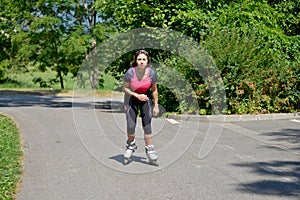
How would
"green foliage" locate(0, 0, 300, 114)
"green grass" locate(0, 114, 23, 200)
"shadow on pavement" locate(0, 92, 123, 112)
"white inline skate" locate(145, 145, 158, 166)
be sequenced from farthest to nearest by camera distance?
"shadow on pavement" locate(0, 92, 123, 112) < "green foliage" locate(0, 0, 300, 114) < "white inline skate" locate(145, 145, 158, 166) < "green grass" locate(0, 114, 23, 200)

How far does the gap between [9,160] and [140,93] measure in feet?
7.47

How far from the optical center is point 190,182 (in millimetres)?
6176

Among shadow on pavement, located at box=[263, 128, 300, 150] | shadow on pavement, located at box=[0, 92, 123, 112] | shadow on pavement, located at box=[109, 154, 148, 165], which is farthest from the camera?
shadow on pavement, located at box=[0, 92, 123, 112]

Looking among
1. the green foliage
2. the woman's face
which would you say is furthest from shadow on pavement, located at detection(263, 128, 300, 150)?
the woman's face

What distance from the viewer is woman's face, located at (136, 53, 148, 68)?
7137mm

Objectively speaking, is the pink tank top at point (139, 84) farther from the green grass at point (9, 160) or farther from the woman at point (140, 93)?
the green grass at point (9, 160)

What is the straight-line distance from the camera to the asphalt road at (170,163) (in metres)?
5.75

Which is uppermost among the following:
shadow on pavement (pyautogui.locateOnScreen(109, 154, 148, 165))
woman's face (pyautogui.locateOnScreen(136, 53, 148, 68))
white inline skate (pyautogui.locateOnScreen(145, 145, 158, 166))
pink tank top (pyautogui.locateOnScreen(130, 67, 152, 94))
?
woman's face (pyautogui.locateOnScreen(136, 53, 148, 68))

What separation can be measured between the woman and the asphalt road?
0.32 metres

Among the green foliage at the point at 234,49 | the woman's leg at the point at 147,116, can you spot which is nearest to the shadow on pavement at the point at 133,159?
the woman's leg at the point at 147,116

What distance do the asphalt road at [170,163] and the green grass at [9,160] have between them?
0.14 m

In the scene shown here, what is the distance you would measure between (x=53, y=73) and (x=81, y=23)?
273 inches

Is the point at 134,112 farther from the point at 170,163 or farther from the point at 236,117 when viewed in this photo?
the point at 236,117

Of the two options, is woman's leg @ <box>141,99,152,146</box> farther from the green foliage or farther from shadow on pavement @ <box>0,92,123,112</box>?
shadow on pavement @ <box>0,92,123,112</box>
